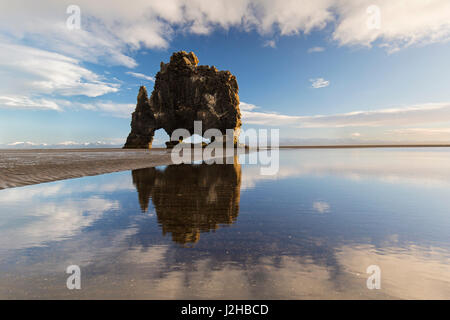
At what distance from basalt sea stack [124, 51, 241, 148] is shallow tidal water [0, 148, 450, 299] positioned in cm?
7661

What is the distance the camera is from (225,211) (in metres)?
6.71

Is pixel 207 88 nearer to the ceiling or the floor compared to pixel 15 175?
nearer to the ceiling

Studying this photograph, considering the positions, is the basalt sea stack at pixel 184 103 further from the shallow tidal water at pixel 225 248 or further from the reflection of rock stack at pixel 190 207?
the shallow tidal water at pixel 225 248

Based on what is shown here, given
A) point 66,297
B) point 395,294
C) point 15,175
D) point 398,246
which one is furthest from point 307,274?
point 15,175

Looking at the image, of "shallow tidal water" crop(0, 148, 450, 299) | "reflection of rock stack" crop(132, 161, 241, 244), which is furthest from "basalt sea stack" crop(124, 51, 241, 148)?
"shallow tidal water" crop(0, 148, 450, 299)

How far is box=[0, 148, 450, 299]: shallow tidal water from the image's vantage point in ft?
9.30

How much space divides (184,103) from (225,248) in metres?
84.6

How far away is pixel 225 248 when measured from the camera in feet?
13.3

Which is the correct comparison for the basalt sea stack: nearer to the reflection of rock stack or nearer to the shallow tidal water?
the reflection of rock stack

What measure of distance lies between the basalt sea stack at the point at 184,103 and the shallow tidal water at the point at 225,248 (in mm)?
76607

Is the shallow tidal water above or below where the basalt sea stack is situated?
below
